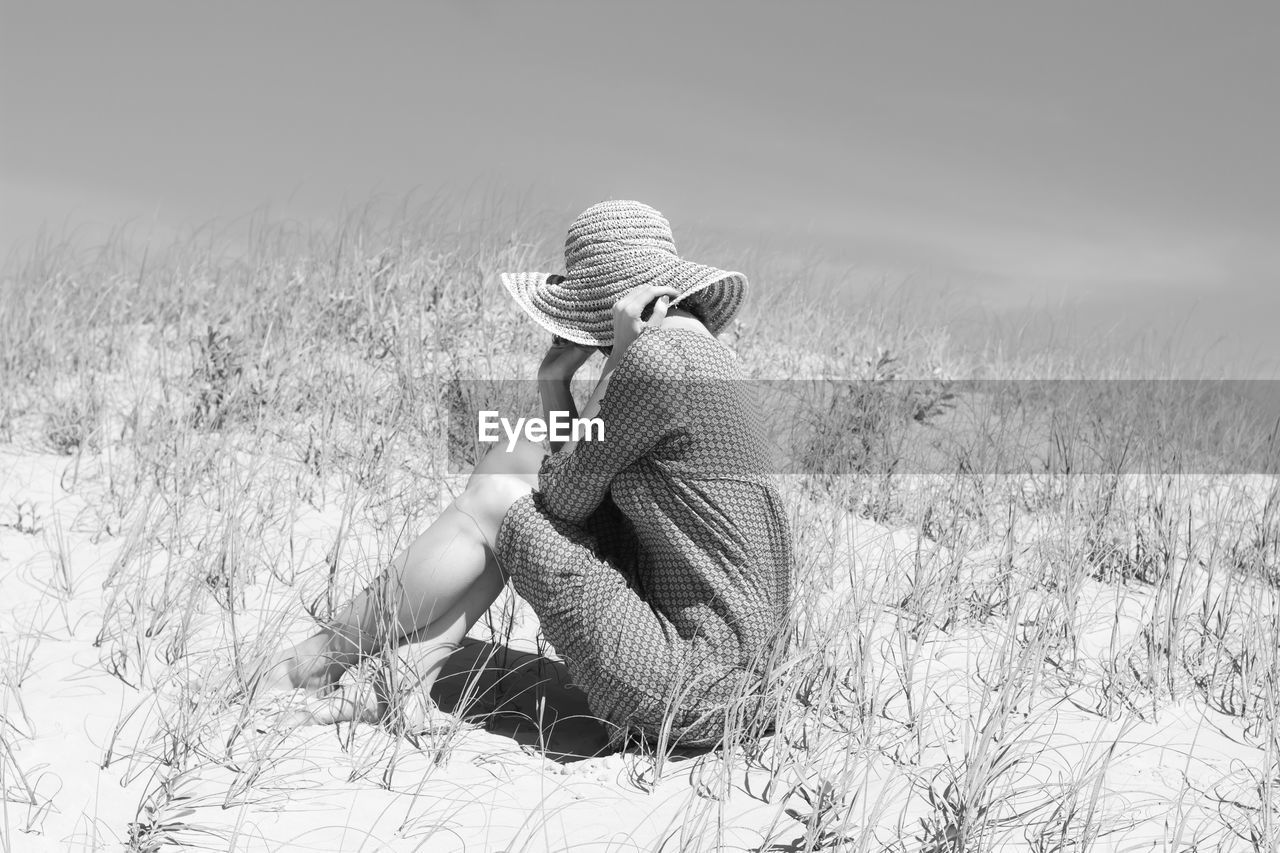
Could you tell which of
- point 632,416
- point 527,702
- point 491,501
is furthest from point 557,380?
point 527,702

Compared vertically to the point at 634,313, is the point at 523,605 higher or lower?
lower

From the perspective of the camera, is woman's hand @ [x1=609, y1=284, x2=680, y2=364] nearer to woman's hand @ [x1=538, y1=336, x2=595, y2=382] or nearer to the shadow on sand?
woman's hand @ [x1=538, y1=336, x2=595, y2=382]

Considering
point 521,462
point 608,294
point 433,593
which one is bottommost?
point 433,593

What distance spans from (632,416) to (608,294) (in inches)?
17.4

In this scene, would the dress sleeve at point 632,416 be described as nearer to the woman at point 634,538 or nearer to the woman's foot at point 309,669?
the woman at point 634,538

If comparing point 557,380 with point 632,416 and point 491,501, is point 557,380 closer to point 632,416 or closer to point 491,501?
point 491,501

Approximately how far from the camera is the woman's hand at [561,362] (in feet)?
9.25

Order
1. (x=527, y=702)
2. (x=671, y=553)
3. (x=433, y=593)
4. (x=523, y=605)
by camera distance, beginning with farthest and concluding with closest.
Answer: (x=523, y=605) < (x=527, y=702) < (x=433, y=593) < (x=671, y=553)

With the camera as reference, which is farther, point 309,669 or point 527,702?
point 527,702

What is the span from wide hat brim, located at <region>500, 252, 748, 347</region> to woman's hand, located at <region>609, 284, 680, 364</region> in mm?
43

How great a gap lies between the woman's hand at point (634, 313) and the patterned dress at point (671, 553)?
90mm

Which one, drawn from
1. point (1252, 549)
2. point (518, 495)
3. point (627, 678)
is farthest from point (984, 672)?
point (1252, 549)

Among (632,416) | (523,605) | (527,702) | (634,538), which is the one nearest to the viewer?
(632,416)

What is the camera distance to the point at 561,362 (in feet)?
9.29
